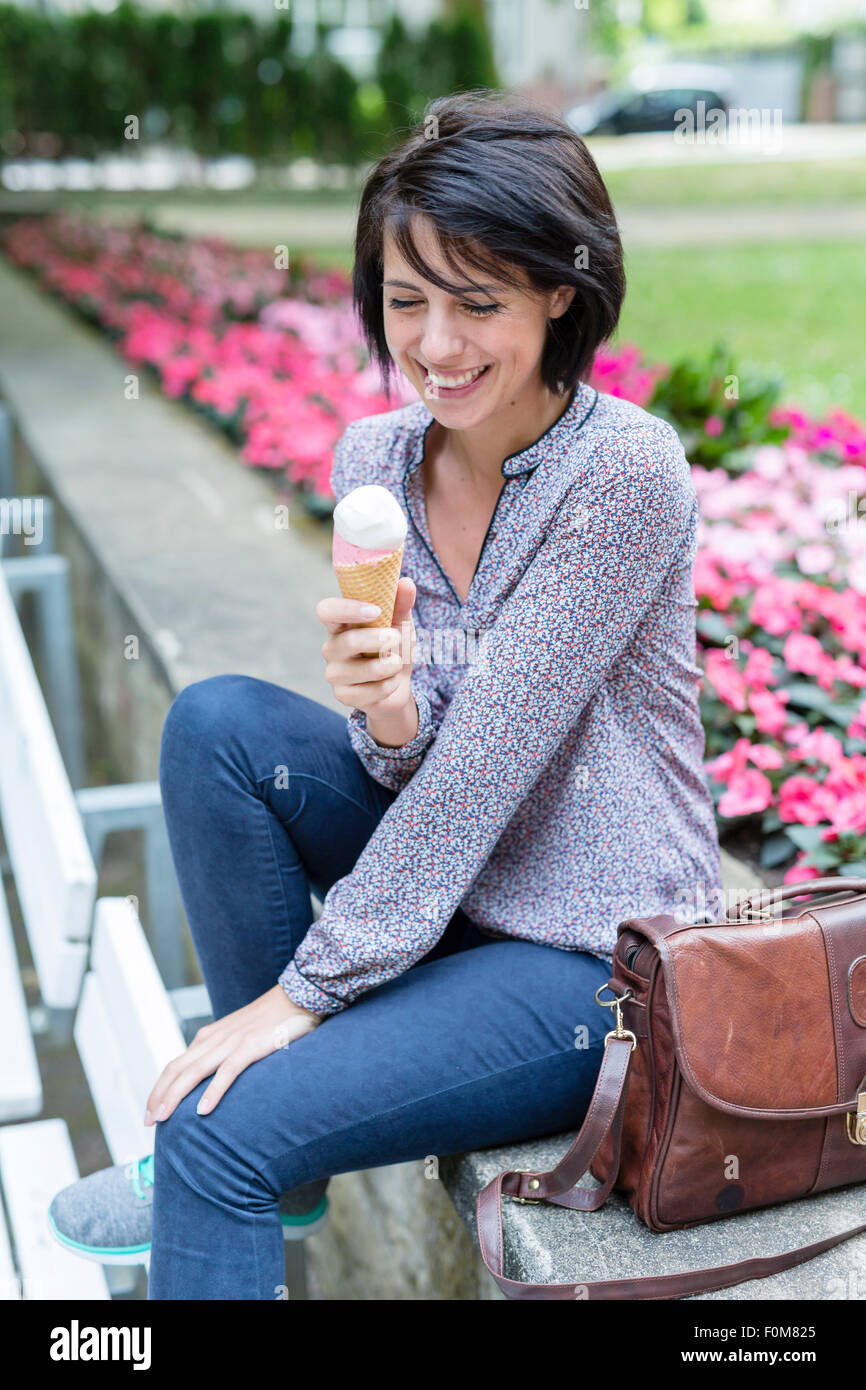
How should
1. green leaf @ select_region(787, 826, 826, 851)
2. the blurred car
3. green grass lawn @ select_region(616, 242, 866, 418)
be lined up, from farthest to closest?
the blurred car < green grass lawn @ select_region(616, 242, 866, 418) < green leaf @ select_region(787, 826, 826, 851)

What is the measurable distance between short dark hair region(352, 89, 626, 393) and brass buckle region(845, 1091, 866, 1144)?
0.89m

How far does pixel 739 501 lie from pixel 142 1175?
199 cm

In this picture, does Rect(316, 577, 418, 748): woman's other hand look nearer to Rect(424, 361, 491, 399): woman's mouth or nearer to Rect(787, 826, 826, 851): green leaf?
Rect(424, 361, 491, 399): woman's mouth

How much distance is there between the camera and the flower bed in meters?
2.22

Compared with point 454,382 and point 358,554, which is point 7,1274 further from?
point 454,382

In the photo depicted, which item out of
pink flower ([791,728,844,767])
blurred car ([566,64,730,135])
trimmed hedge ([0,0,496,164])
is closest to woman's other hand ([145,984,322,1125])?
pink flower ([791,728,844,767])

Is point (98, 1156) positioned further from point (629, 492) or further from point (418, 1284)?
point (629, 492)

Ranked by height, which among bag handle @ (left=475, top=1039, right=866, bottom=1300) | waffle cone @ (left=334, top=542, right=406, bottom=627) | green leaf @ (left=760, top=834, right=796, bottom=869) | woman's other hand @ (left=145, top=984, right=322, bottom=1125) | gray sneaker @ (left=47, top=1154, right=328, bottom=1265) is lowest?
gray sneaker @ (left=47, top=1154, right=328, bottom=1265)

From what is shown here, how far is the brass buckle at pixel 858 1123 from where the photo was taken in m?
1.39

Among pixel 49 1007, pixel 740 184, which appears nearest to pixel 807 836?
pixel 49 1007

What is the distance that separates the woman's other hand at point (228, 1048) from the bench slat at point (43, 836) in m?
0.40

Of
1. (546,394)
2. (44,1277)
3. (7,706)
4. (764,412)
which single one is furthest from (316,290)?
(44,1277)

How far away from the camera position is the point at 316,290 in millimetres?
6082
